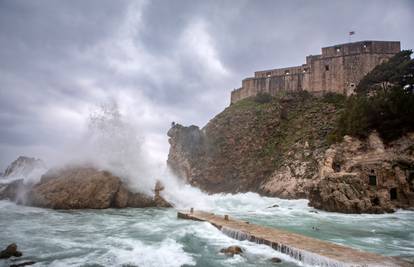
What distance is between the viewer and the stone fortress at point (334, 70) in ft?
114

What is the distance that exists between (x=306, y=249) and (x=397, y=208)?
15.4 meters

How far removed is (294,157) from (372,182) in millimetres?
11006

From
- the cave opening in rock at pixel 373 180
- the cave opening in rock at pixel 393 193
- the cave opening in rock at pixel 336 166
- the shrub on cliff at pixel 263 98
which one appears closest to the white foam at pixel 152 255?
the cave opening in rock at pixel 373 180

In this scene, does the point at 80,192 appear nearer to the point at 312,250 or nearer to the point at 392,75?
the point at 312,250

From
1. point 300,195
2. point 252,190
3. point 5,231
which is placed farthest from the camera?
point 252,190

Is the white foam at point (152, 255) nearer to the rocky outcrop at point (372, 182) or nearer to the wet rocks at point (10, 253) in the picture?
the wet rocks at point (10, 253)

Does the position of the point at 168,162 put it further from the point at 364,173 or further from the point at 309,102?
the point at 364,173

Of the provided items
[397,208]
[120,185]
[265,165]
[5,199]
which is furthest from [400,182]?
[5,199]

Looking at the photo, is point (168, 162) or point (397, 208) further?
point (168, 162)

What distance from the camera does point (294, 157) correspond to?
30109 millimetres

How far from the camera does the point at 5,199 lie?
1780cm

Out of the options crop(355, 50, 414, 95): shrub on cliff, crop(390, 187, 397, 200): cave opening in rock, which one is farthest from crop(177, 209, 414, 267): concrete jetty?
crop(355, 50, 414, 95): shrub on cliff

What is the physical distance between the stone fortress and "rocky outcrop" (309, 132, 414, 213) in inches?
665

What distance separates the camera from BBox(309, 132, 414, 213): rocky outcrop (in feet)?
59.0
